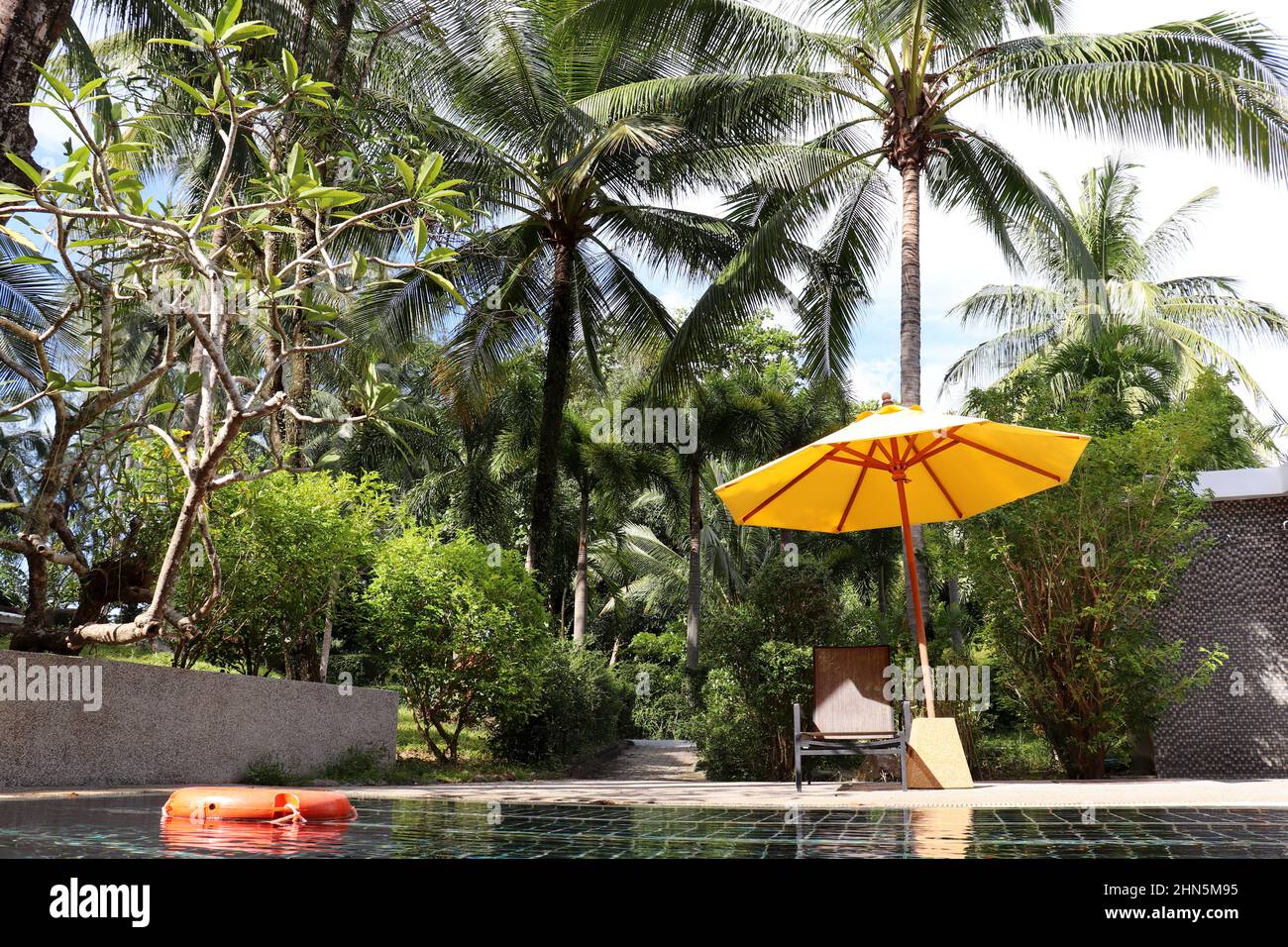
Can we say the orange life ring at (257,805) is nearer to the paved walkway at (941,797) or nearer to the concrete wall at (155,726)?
the paved walkway at (941,797)

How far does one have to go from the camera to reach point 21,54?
5.70 m

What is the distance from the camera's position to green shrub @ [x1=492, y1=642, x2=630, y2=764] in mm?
13516

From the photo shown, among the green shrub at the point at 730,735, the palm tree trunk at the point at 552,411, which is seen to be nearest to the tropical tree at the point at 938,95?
the palm tree trunk at the point at 552,411

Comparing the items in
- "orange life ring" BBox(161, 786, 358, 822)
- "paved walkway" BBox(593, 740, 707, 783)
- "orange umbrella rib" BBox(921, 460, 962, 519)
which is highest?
"orange umbrella rib" BBox(921, 460, 962, 519)

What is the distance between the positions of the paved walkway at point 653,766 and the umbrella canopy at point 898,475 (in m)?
6.31

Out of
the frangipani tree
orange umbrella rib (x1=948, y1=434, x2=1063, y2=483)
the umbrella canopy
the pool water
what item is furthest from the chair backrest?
the frangipani tree

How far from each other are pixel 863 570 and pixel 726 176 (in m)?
14.6

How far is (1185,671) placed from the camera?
36.6 ft

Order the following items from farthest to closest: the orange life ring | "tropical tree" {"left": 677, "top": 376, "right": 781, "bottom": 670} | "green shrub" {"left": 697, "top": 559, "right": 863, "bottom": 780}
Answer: "tropical tree" {"left": 677, "top": 376, "right": 781, "bottom": 670} → "green shrub" {"left": 697, "top": 559, "right": 863, "bottom": 780} → the orange life ring

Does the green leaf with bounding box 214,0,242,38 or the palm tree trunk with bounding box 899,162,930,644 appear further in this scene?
the palm tree trunk with bounding box 899,162,930,644

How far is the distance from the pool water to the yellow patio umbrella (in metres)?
2.84

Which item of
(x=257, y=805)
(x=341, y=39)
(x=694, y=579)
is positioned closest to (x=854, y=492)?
(x=257, y=805)

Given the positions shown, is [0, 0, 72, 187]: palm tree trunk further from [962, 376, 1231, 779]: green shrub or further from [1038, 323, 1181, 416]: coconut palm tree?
[1038, 323, 1181, 416]: coconut palm tree
